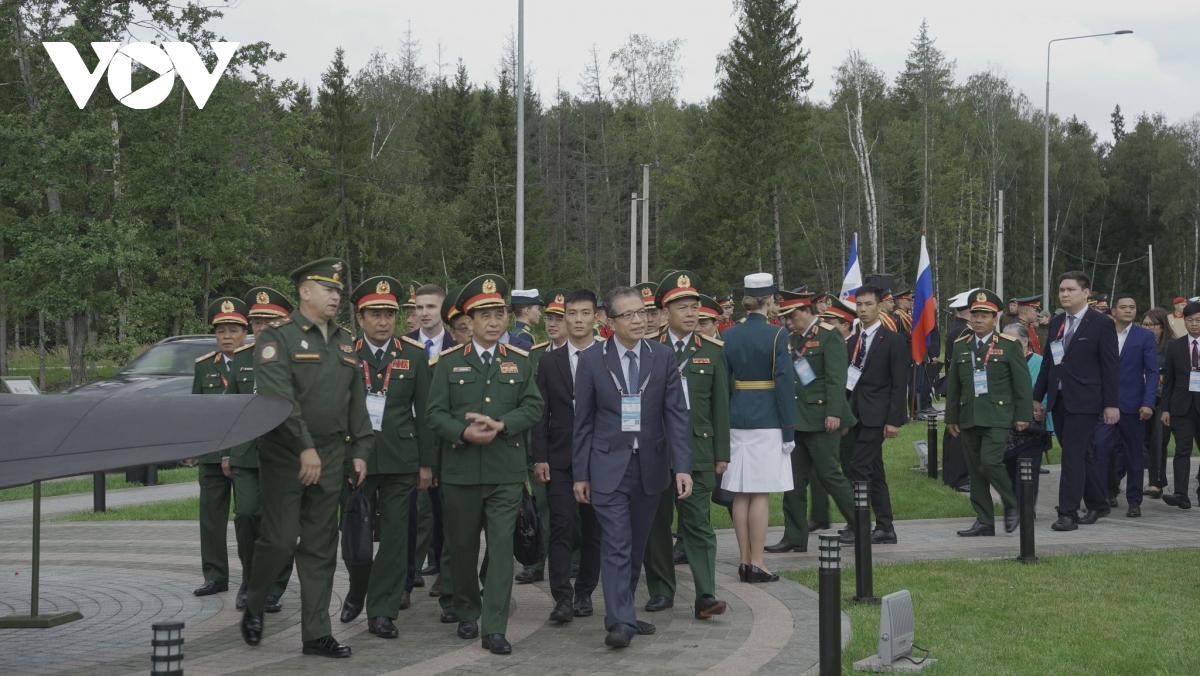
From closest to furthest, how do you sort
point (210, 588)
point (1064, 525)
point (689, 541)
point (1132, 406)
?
1. point (689, 541)
2. point (210, 588)
3. point (1064, 525)
4. point (1132, 406)

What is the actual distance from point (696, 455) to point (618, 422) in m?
1.10

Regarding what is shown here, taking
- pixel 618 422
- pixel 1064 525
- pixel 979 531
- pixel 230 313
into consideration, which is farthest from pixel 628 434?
pixel 1064 525

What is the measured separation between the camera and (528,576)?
9766 millimetres

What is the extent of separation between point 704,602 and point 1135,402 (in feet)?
25.1

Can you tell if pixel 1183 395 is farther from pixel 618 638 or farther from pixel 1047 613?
pixel 618 638

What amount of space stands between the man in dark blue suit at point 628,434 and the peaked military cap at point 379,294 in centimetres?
158

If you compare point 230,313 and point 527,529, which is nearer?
point 527,529

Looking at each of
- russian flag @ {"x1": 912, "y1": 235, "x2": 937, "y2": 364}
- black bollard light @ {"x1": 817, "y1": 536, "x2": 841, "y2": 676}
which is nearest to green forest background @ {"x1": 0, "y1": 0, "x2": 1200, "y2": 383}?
russian flag @ {"x1": 912, "y1": 235, "x2": 937, "y2": 364}

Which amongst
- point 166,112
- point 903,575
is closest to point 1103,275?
point 166,112

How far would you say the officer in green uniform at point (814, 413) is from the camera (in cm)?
1057

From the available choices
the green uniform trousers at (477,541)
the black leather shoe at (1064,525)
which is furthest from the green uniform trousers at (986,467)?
the green uniform trousers at (477,541)

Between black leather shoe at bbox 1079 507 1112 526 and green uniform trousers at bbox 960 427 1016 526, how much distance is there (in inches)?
55.7

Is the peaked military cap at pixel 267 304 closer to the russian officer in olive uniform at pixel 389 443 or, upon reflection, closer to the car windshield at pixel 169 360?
the russian officer in olive uniform at pixel 389 443

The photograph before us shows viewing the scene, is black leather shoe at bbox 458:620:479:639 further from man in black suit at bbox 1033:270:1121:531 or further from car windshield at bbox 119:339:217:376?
car windshield at bbox 119:339:217:376
